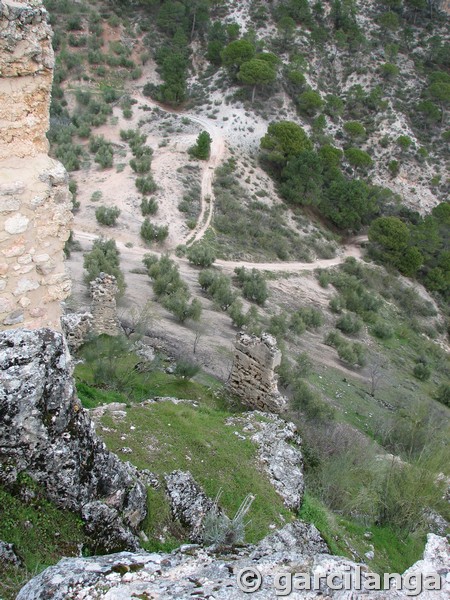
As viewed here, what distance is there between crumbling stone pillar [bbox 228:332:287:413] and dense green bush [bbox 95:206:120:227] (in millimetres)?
18448

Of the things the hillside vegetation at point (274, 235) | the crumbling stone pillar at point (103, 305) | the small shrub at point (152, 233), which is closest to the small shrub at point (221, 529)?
the hillside vegetation at point (274, 235)

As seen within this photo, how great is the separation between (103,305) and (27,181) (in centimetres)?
979

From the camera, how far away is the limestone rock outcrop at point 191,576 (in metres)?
3.42

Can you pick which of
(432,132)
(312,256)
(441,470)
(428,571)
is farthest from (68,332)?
(432,132)

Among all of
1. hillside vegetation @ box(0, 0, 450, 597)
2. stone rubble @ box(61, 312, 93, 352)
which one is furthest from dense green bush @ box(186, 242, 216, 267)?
stone rubble @ box(61, 312, 93, 352)

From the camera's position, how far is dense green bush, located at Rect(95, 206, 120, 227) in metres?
28.9

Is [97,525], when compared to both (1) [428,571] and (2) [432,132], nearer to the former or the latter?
(1) [428,571]

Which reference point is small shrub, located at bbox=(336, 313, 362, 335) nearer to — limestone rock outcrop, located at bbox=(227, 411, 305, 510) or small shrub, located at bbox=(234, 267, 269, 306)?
small shrub, located at bbox=(234, 267, 269, 306)

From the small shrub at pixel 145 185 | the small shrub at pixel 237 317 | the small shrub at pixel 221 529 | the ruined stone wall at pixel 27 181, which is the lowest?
the small shrub at pixel 237 317

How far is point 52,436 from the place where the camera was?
4910 millimetres

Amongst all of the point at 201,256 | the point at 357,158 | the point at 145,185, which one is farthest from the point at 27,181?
the point at 357,158

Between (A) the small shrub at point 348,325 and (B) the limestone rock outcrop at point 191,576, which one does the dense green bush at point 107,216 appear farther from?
(B) the limestone rock outcrop at point 191,576

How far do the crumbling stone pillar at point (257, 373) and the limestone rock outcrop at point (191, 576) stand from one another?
840cm

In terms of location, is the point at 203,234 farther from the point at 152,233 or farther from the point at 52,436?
→ the point at 52,436
